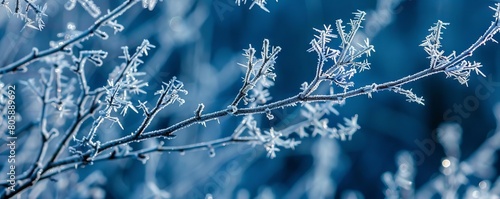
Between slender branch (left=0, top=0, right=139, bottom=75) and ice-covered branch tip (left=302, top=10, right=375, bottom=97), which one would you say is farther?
ice-covered branch tip (left=302, top=10, right=375, bottom=97)

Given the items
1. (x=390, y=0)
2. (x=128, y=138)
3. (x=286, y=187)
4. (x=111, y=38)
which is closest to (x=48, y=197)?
(x=111, y=38)

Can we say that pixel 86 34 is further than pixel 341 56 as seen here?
No

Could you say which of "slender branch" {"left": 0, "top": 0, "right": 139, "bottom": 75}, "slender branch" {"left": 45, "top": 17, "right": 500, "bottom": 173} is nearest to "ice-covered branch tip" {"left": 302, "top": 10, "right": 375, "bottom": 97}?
"slender branch" {"left": 45, "top": 17, "right": 500, "bottom": 173}

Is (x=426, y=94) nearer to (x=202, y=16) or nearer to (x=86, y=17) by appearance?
(x=202, y=16)

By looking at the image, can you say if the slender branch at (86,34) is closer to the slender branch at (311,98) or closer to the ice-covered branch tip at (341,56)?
the slender branch at (311,98)

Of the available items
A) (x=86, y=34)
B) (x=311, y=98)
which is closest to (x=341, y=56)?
(x=311, y=98)

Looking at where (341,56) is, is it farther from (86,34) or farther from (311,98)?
(86,34)

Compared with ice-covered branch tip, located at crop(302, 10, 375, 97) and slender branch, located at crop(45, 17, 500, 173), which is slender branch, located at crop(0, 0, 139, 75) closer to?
slender branch, located at crop(45, 17, 500, 173)

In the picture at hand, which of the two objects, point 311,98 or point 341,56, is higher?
point 341,56

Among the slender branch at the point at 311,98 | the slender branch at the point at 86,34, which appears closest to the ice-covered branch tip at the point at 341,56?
the slender branch at the point at 311,98

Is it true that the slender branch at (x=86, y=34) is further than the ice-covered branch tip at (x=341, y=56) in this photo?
No

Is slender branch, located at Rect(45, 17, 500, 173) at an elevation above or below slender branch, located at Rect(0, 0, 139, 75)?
below
